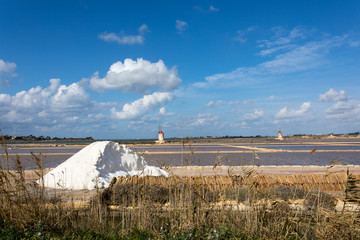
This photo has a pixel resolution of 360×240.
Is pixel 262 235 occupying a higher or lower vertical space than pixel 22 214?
lower

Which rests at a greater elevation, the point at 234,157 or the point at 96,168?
the point at 96,168

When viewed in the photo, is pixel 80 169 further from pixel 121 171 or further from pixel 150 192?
pixel 150 192

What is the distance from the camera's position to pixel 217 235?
10.2 ft

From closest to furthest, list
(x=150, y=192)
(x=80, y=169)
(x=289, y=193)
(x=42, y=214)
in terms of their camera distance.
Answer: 1. (x=42, y=214)
2. (x=150, y=192)
3. (x=289, y=193)
4. (x=80, y=169)

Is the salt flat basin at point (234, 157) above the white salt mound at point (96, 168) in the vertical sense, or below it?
below

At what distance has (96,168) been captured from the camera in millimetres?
8188

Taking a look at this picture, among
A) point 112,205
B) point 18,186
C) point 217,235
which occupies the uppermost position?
point 18,186

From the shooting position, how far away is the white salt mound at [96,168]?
782cm

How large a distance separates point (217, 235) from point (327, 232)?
4.62 ft

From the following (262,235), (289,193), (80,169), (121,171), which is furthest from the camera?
(121,171)

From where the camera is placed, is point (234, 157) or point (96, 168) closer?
point (96, 168)

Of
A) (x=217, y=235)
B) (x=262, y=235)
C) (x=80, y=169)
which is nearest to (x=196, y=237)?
(x=217, y=235)

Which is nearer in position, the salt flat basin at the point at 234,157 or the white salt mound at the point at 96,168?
the white salt mound at the point at 96,168

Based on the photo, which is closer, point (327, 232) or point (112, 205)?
point (327, 232)
